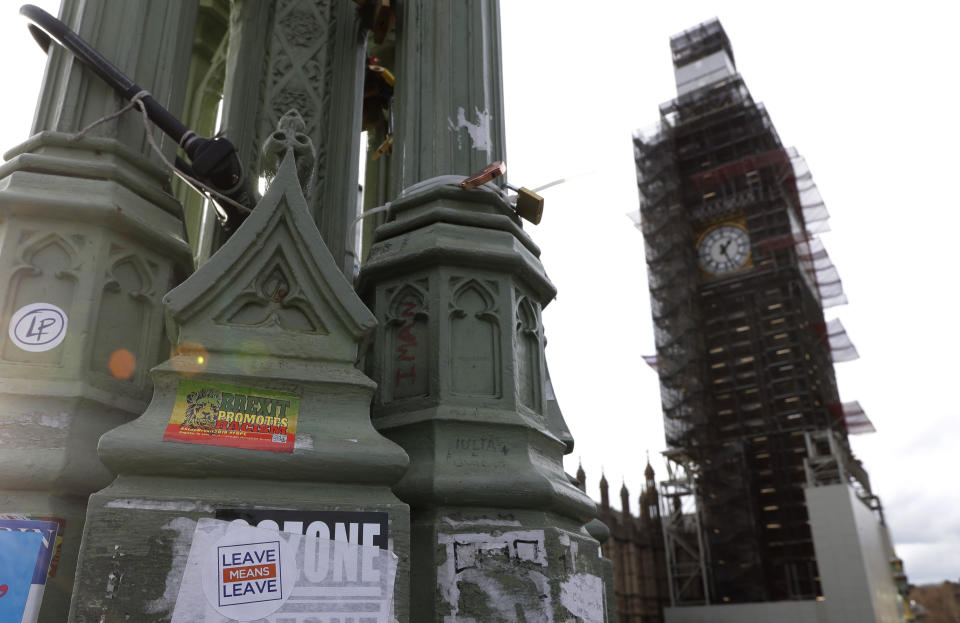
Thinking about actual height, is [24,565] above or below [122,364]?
below

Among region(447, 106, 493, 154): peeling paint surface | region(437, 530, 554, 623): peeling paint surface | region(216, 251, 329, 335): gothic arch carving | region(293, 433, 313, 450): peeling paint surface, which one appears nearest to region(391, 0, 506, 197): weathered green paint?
region(447, 106, 493, 154): peeling paint surface

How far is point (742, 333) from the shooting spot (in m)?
42.8

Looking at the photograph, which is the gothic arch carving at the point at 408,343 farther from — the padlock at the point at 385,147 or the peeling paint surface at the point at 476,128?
the padlock at the point at 385,147

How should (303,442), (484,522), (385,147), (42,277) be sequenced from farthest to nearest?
(385,147), (42,277), (484,522), (303,442)

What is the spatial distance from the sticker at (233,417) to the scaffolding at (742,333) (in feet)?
113

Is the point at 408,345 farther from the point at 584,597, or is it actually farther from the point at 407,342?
the point at 584,597

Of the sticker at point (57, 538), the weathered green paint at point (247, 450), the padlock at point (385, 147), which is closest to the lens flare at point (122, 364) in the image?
the weathered green paint at point (247, 450)

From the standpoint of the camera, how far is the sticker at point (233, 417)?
8.89 ft

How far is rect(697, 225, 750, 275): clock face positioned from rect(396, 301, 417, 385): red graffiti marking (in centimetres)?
4437

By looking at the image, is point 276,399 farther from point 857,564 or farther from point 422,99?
point 857,564

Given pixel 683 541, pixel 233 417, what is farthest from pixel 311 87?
pixel 683 541

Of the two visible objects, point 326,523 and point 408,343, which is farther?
point 408,343

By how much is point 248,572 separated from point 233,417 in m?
0.60

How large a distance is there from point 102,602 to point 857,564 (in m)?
34.2
